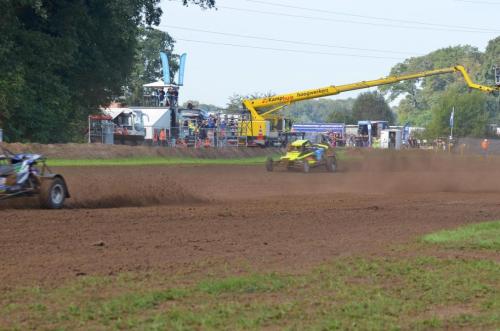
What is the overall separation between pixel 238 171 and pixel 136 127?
23.3 meters

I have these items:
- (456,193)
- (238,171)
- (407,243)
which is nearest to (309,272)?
(407,243)

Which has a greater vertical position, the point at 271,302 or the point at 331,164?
the point at 331,164

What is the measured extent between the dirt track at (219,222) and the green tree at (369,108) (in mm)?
104734

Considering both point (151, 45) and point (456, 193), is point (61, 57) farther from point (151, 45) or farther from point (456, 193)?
point (151, 45)

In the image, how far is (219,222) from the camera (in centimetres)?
1421

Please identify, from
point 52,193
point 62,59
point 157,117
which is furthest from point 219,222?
point 157,117

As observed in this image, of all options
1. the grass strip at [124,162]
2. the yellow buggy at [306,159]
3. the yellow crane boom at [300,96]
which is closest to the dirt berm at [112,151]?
the grass strip at [124,162]

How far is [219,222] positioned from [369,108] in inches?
4678

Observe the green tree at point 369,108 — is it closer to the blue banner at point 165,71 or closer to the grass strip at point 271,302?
the blue banner at point 165,71

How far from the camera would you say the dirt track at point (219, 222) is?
10133 millimetres

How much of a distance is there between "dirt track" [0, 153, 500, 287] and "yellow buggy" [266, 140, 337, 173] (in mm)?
6110

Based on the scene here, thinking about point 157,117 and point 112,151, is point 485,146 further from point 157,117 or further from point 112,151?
point 112,151

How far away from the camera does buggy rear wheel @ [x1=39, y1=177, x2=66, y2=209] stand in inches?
612

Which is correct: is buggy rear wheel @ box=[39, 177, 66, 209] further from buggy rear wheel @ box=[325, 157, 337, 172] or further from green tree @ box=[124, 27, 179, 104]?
green tree @ box=[124, 27, 179, 104]
